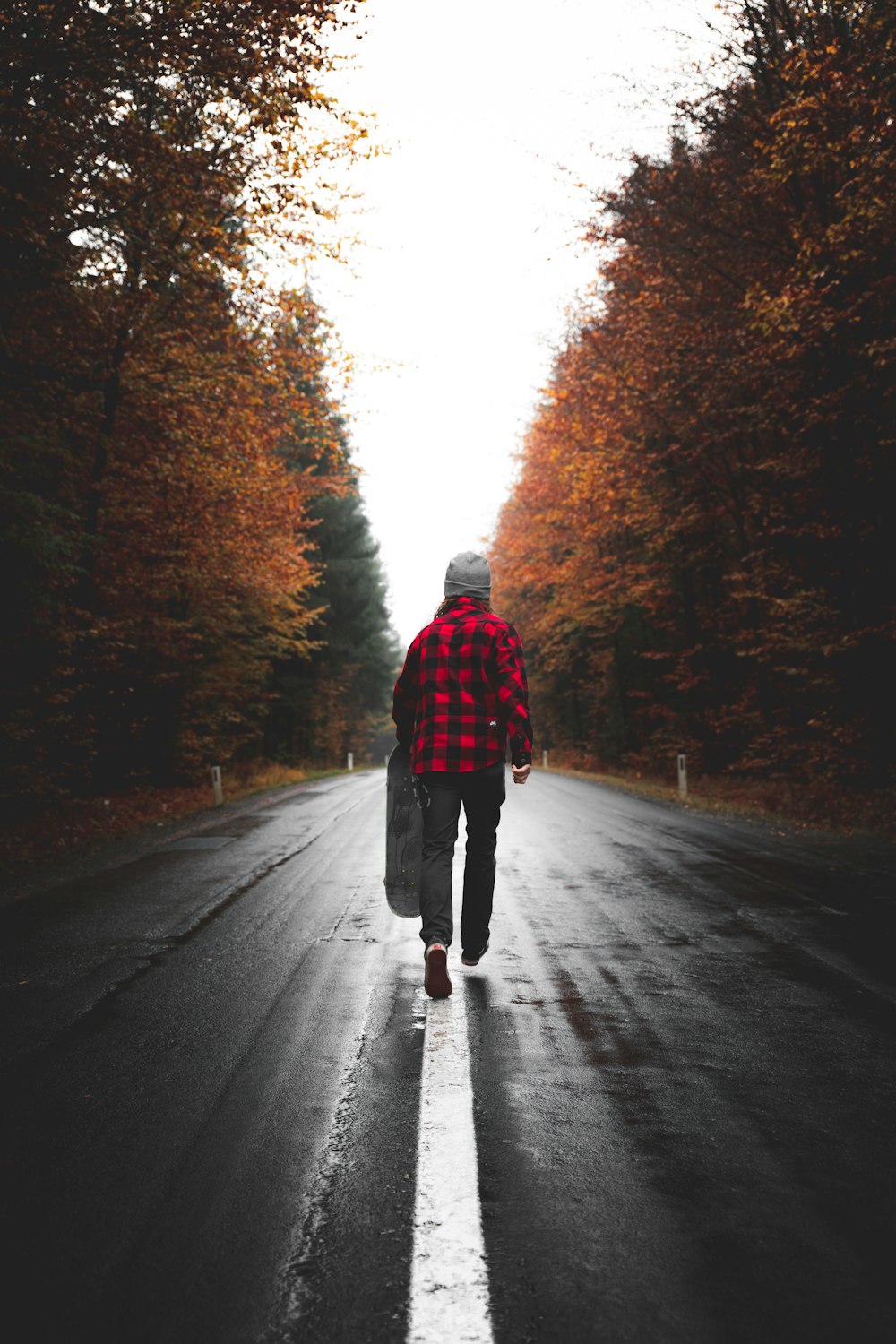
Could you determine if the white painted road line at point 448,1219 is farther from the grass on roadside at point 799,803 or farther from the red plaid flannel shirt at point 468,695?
the grass on roadside at point 799,803

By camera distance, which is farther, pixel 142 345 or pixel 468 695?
pixel 142 345

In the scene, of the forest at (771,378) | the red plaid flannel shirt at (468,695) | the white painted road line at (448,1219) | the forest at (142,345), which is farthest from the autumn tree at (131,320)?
the white painted road line at (448,1219)

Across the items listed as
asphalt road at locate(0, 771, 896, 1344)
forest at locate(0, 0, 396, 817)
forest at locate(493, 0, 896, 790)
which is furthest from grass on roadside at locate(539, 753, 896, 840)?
forest at locate(0, 0, 396, 817)

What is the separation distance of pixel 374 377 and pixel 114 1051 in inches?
469

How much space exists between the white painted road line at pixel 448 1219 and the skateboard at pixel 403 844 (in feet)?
4.05

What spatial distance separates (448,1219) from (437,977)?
5.59ft

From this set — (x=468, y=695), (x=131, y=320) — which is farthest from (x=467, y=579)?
(x=131, y=320)

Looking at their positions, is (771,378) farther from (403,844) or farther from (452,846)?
(452,846)

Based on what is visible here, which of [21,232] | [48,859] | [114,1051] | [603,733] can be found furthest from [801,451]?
[603,733]

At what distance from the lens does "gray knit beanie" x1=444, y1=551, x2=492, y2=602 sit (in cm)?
441

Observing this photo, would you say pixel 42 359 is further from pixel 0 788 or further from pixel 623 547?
pixel 623 547

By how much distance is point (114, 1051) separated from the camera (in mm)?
3230

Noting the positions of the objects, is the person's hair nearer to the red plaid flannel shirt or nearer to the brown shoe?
the red plaid flannel shirt

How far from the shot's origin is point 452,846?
4.05 metres
